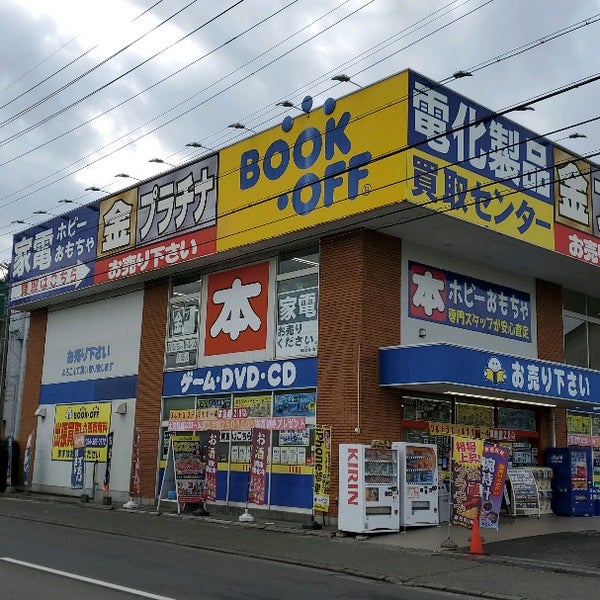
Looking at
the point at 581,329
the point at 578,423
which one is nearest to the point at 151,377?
the point at 578,423

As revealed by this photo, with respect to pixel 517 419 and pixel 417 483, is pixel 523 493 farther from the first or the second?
pixel 417 483

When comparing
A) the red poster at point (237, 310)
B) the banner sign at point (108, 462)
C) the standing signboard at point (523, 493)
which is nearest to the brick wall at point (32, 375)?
the banner sign at point (108, 462)

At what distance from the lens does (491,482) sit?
13.9m

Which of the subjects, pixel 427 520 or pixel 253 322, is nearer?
pixel 427 520

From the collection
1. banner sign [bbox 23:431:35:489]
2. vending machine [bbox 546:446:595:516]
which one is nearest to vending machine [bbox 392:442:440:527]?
vending machine [bbox 546:446:595:516]

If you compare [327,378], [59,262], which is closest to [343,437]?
[327,378]

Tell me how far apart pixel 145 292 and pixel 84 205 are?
367 centimetres

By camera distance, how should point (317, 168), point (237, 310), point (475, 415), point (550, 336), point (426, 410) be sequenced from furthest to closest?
point (550, 336) → point (237, 310) → point (475, 415) → point (426, 410) → point (317, 168)

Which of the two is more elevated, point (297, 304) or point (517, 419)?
point (297, 304)

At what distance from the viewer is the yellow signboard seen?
15562mm

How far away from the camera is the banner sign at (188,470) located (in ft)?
60.4

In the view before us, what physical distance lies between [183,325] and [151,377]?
182cm

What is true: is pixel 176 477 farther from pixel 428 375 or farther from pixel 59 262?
pixel 59 262

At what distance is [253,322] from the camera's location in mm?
19344
